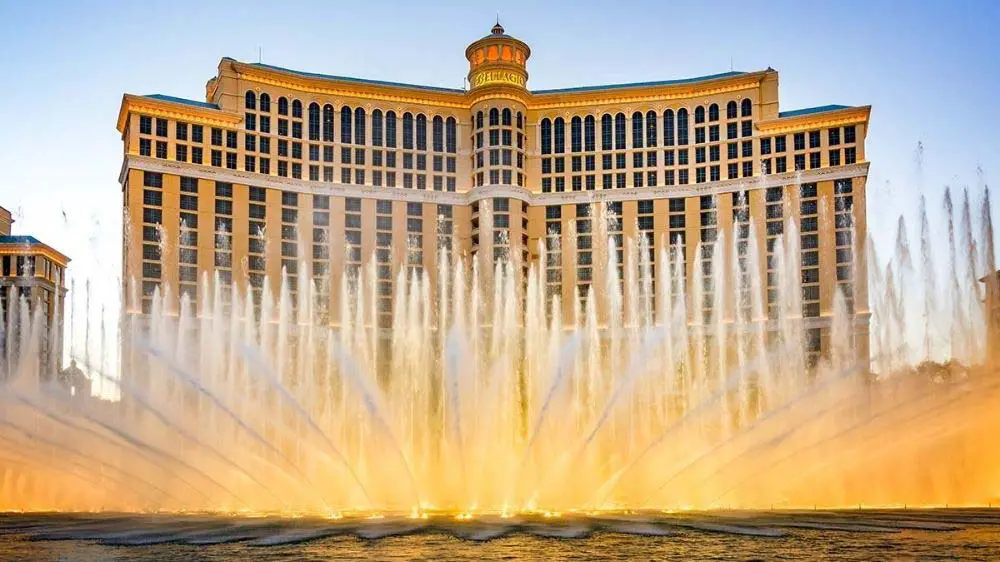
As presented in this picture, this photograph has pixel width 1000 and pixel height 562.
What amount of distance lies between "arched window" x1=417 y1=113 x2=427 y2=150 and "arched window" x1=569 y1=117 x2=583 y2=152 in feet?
43.0

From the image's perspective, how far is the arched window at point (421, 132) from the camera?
10481 centimetres

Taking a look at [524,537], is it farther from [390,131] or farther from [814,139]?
[390,131]

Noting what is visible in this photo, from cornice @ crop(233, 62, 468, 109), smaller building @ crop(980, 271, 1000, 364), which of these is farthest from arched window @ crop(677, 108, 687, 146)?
smaller building @ crop(980, 271, 1000, 364)

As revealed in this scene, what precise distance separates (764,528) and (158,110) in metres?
74.1

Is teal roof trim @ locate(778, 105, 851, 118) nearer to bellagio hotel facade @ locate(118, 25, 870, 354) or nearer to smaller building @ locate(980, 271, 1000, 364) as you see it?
bellagio hotel facade @ locate(118, 25, 870, 354)

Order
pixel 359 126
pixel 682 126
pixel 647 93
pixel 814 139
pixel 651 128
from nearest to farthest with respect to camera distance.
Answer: pixel 814 139
pixel 682 126
pixel 647 93
pixel 359 126
pixel 651 128

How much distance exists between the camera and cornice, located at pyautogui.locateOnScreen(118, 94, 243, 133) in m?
94.1

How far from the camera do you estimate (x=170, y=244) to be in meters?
93.2

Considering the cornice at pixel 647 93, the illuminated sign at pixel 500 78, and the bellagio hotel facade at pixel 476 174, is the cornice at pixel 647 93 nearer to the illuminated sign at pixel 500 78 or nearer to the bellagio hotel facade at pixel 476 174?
the bellagio hotel facade at pixel 476 174

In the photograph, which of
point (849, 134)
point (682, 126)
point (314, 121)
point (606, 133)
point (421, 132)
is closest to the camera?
point (849, 134)

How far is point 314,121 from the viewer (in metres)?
102

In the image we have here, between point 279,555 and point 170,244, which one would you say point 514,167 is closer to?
point 170,244

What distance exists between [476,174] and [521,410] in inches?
1180

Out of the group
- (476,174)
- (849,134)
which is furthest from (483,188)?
(849,134)
